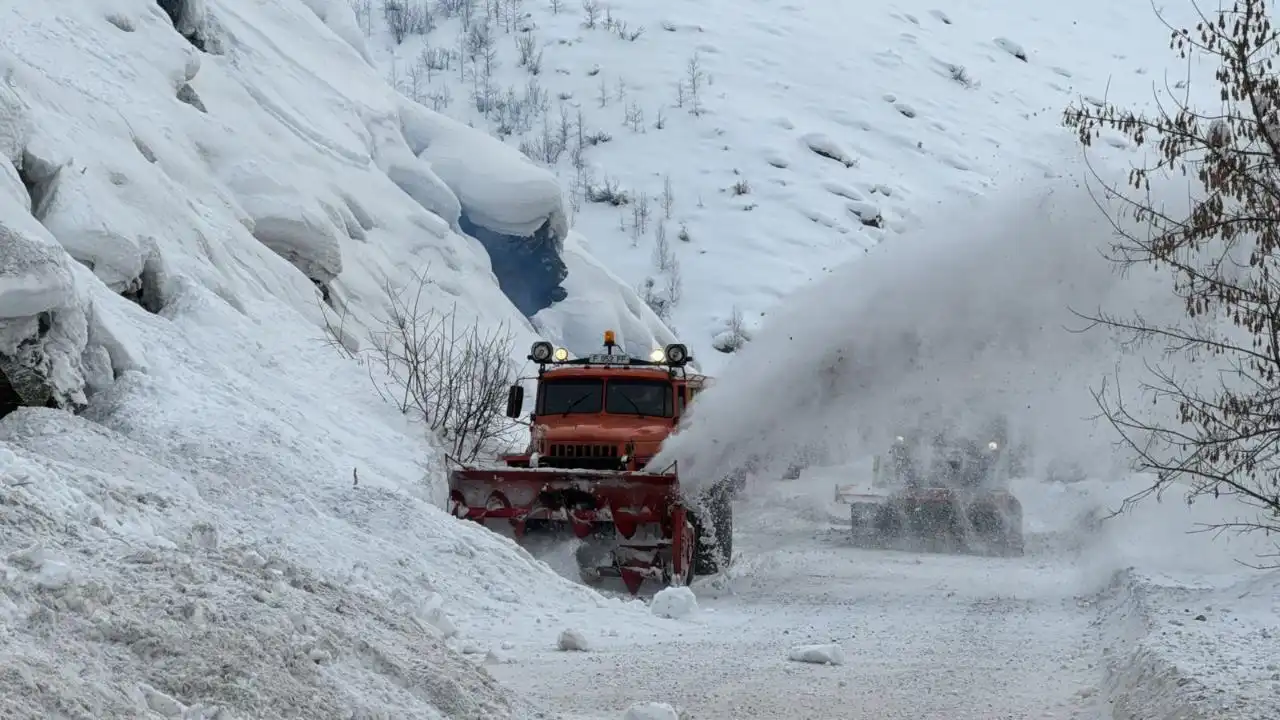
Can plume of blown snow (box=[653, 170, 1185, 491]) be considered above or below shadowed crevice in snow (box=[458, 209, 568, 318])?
below

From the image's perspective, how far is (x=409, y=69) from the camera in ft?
233

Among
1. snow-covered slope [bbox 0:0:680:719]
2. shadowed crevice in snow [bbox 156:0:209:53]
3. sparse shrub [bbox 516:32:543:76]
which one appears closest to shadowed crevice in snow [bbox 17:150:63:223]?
snow-covered slope [bbox 0:0:680:719]

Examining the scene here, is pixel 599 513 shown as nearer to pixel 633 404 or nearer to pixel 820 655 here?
pixel 633 404

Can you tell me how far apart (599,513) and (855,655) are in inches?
165

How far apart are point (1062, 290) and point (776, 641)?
5.83 metres

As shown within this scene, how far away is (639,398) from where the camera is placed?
1550 cm

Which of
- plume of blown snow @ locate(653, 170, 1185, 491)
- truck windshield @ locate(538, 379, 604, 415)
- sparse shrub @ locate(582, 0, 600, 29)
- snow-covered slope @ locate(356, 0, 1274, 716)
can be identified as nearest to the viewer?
plume of blown snow @ locate(653, 170, 1185, 491)

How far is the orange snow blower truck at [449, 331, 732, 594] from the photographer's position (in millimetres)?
13195

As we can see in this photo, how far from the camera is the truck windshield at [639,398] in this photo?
15.4m

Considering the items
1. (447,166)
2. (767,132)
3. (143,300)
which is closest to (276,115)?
(447,166)

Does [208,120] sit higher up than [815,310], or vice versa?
[208,120]

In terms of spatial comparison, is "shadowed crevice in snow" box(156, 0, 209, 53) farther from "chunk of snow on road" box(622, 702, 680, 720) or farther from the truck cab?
"chunk of snow on road" box(622, 702, 680, 720)

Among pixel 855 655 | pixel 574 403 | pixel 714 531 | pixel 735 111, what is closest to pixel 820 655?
pixel 855 655

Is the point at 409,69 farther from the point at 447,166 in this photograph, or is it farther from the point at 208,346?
the point at 208,346
